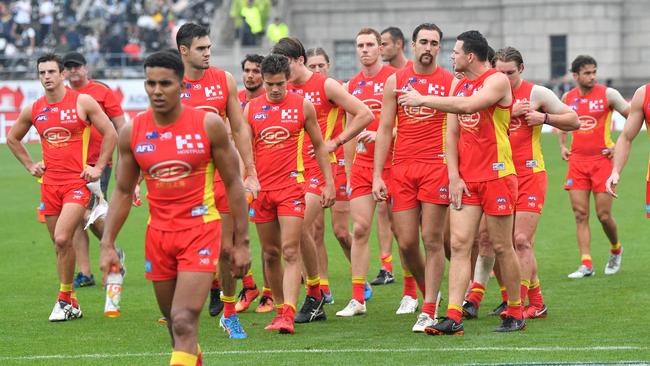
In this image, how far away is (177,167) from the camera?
26.9 ft

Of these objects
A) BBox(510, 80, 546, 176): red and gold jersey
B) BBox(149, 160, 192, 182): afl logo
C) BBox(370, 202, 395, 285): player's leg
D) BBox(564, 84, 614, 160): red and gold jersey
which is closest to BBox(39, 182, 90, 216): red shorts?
BBox(370, 202, 395, 285): player's leg

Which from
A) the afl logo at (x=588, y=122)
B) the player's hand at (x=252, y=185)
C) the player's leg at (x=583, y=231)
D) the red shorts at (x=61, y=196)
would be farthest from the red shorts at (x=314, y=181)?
the afl logo at (x=588, y=122)

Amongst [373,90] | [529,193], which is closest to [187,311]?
[529,193]

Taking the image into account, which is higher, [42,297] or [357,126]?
[357,126]

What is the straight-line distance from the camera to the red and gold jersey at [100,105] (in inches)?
559

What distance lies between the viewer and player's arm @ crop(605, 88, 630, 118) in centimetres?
1491

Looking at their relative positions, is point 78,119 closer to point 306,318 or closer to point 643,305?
point 306,318

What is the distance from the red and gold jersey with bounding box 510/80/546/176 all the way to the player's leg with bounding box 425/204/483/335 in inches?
57.5

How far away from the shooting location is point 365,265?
12.4 meters

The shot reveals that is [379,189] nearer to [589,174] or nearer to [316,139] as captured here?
[316,139]

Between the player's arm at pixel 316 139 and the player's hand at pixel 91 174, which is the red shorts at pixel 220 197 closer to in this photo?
the player's arm at pixel 316 139

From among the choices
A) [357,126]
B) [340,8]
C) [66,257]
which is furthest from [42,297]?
[340,8]

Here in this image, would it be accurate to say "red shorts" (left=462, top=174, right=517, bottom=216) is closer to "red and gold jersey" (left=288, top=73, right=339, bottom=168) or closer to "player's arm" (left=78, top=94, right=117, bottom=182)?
"red and gold jersey" (left=288, top=73, right=339, bottom=168)

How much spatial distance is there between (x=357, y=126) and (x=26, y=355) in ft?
12.1
